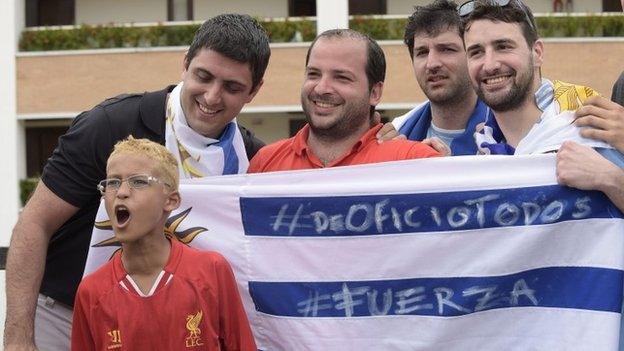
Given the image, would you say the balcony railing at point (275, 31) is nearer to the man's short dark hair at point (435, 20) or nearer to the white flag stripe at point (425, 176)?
the man's short dark hair at point (435, 20)

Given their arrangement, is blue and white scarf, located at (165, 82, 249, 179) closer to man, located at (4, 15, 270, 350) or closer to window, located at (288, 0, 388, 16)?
man, located at (4, 15, 270, 350)

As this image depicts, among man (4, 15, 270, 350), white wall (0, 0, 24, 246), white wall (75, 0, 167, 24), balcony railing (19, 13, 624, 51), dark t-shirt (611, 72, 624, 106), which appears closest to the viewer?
man (4, 15, 270, 350)

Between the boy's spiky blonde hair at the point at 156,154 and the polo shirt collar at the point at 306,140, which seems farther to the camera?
the polo shirt collar at the point at 306,140

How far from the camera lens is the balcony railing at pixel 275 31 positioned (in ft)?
80.8

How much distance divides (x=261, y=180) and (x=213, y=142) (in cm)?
31

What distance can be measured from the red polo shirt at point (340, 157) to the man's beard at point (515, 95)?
327mm

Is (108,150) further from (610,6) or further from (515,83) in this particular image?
(610,6)

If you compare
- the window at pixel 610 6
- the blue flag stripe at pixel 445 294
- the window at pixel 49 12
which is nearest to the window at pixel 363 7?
the window at pixel 610 6

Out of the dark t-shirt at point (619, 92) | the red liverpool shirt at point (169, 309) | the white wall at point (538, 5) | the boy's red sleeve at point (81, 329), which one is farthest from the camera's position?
the white wall at point (538, 5)

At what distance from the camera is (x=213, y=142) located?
176 inches

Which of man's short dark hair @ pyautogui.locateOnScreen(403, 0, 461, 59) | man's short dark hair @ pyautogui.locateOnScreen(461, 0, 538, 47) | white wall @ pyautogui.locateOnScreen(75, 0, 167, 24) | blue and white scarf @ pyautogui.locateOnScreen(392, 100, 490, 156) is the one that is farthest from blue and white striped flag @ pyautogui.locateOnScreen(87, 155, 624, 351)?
white wall @ pyautogui.locateOnScreen(75, 0, 167, 24)

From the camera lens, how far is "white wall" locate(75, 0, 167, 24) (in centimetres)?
2709

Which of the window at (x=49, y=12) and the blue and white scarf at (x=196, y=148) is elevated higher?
the window at (x=49, y=12)

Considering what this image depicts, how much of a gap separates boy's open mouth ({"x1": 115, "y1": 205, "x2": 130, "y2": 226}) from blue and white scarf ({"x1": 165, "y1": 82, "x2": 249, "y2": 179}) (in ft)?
2.23
